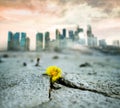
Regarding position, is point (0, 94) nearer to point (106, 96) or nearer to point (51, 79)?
point (51, 79)

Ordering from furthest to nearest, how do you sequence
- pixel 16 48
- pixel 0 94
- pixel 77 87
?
pixel 16 48 < pixel 77 87 < pixel 0 94

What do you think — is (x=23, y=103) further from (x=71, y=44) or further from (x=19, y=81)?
(x=71, y=44)

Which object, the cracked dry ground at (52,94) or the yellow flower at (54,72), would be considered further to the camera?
the yellow flower at (54,72)

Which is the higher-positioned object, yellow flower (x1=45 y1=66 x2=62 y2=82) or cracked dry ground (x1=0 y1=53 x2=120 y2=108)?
yellow flower (x1=45 y1=66 x2=62 y2=82)

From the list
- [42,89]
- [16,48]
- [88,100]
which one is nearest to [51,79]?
[42,89]

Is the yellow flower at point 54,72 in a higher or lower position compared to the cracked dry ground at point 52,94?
higher

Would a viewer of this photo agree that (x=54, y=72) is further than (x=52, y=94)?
Yes

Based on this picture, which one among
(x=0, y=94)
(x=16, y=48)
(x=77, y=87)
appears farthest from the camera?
(x=16, y=48)

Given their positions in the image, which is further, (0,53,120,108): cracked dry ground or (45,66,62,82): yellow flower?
(45,66,62,82): yellow flower

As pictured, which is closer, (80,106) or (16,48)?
(80,106)

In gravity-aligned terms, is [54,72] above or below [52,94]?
above
